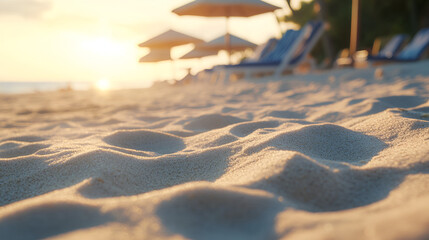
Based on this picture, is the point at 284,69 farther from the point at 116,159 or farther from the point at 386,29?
the point at 386,29

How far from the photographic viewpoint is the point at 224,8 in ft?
24.3

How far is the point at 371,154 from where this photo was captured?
99 centimetres

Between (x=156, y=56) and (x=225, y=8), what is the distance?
13.6 feet

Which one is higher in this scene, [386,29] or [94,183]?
[386,29]

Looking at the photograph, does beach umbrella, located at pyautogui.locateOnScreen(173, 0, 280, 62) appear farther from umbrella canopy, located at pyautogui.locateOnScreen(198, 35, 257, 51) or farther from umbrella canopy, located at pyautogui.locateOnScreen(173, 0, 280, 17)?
umbrella canopy, located at pyautogui.locateOnScreen(198, 35, 257, 51)

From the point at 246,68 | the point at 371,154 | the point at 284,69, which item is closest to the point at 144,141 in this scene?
the point at 371,154

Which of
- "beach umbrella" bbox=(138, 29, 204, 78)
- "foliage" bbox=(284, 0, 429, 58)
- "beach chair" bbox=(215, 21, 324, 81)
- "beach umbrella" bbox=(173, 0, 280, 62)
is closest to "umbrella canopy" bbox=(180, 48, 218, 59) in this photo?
"beach umbrella" bbox=(138, 29, 204, 78)

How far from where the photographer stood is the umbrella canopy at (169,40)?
9.04m

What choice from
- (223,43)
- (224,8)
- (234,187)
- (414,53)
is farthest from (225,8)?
(234,187)

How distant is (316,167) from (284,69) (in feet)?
19.2

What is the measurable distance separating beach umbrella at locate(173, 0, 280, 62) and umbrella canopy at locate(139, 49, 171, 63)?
3614 millimetres

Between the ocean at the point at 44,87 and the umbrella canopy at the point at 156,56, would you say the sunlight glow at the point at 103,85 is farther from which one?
the umbrella canopy at the point at 156,56

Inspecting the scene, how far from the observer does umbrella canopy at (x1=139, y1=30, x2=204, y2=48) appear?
29.7 feet

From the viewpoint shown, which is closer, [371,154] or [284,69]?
[371,154]
